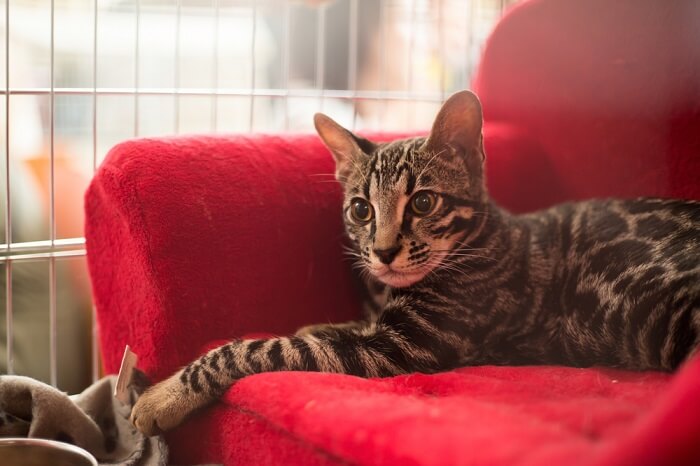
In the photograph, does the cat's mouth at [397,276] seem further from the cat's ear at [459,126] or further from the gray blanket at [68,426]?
the gray blanket at [68,426]

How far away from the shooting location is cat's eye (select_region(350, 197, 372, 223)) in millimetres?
1728

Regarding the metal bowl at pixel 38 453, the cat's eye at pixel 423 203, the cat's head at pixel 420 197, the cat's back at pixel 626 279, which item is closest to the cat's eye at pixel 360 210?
the cat's head at pixel 420 197

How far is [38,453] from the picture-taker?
4.44 feet

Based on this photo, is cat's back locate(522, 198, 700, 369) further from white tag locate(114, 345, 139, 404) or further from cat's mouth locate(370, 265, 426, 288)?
white tag locate(114, 345, 139, 404)

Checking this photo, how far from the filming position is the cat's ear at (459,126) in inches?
65.6

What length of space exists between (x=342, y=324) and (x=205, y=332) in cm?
31

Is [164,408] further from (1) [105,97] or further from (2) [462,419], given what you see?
(1) [105,97]

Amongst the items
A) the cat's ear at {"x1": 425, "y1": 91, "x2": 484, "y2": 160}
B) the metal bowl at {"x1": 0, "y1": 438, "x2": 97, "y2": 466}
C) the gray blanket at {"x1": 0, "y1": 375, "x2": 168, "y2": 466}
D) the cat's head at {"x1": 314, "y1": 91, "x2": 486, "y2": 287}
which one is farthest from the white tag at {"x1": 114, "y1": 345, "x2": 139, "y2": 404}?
the cat's ear at {"x1": 425, "y1": 91, "x2": 484, "y2": 160}

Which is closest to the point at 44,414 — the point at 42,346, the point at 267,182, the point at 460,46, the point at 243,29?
the point at 42,346

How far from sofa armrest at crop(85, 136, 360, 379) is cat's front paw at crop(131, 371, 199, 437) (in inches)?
4.0

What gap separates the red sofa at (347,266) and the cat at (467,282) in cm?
8

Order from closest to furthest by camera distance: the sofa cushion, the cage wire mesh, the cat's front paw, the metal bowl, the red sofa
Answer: the sofa cushion
the red sofa
the metal bowl
the cat's front paw
the cage wire mesh

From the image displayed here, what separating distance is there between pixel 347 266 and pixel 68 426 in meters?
0.72

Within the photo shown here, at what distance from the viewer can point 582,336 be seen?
166cm
